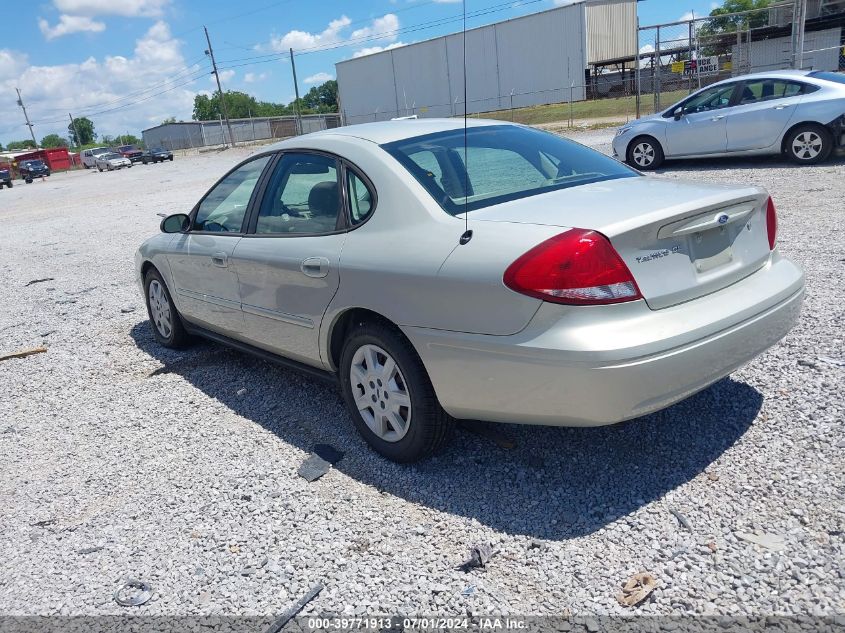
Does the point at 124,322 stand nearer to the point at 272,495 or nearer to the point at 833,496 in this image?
the point at 272,495

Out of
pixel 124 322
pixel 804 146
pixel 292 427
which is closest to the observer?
pixel 292 427

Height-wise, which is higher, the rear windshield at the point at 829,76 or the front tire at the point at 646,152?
the rear windshield at the point at 829,76

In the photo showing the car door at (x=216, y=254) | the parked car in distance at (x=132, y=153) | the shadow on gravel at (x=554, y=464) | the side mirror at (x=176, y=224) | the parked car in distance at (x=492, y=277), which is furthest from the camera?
the parked car in distance at (x=132, y=153)

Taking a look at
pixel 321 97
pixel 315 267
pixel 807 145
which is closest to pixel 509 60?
pixel 807 145

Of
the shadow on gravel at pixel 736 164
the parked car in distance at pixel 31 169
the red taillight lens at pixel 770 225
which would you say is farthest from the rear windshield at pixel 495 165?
the parked car in distance at pixel 31 169

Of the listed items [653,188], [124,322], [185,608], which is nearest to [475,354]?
[653,188]

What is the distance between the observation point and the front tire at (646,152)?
13297mm

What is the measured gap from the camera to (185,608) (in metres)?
2.73

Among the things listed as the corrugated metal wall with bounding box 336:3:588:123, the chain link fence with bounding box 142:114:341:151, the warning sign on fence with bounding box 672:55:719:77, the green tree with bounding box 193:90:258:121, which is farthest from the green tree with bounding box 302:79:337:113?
the warning sign on fence with bounding box 672:55:719:77

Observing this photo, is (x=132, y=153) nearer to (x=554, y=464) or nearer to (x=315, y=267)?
(x=315, y=267)

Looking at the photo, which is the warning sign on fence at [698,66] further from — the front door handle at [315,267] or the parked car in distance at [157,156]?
the parked car in distance at [157,156]

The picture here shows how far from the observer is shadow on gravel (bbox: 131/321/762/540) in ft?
10.1

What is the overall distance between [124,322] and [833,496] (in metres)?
6.31

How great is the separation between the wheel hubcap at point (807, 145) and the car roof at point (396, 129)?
30.4 ft
